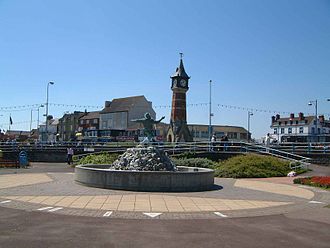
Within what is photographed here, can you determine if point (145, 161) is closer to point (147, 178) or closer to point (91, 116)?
point (147, 178)

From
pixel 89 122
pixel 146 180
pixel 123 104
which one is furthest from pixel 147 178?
pixel 89 122

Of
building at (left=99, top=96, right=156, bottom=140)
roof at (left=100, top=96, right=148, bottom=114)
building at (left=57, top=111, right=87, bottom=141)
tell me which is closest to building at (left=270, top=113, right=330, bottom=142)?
building at (left=99, top=96, right=156, bottom=140)

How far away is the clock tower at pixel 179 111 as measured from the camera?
6625 centimetres

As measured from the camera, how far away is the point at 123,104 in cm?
9769

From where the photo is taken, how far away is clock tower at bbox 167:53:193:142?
66.2m

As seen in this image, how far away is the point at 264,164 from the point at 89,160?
42.9ft

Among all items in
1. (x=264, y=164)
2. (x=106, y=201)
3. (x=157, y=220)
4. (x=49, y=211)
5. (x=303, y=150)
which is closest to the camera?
(x=157, y=220)

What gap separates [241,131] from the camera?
103 m

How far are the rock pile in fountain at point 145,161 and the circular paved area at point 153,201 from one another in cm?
256

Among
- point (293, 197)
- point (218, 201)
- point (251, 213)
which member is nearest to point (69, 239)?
point (251, 213)

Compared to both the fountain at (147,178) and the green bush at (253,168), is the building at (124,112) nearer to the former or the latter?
the green bush at (253,168)

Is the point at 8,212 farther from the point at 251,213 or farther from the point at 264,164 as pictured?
the point at 264,164

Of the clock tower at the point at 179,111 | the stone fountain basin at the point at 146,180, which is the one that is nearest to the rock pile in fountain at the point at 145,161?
the stone fountain basin at the point at 146,180

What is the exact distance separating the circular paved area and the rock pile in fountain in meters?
2.56
